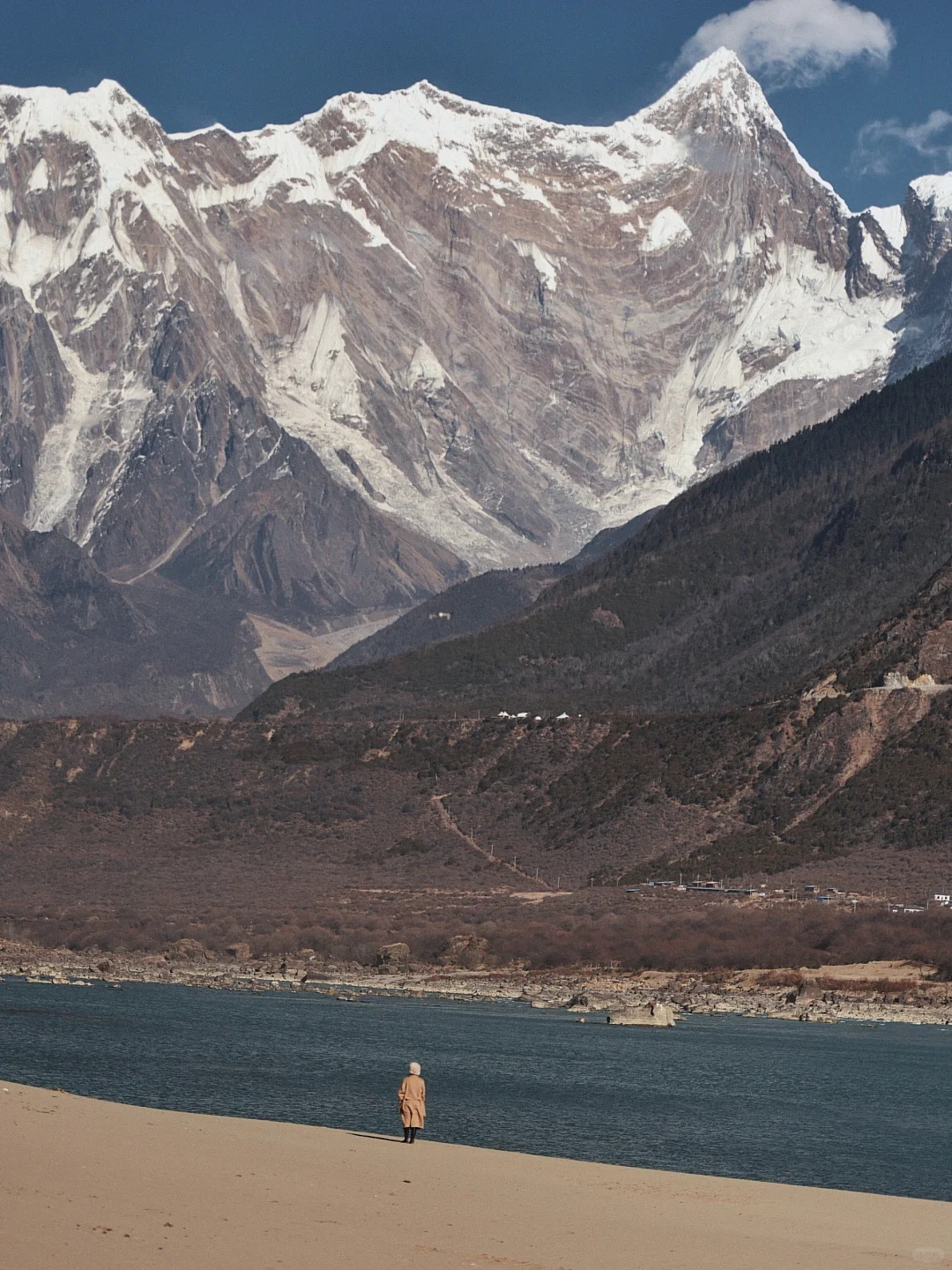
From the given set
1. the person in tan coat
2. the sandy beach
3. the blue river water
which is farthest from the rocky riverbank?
the sandy beach

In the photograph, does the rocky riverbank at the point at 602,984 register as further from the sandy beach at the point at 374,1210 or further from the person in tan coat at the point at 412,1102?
the sandy beach at the point at 374,1210

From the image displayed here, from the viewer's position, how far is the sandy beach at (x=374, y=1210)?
45.2 m

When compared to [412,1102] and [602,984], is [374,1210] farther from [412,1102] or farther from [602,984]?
[602,984]

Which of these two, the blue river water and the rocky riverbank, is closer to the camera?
the blue river water

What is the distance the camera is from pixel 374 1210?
50.1 meters

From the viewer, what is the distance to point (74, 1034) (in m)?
107

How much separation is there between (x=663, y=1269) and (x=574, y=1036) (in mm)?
70021

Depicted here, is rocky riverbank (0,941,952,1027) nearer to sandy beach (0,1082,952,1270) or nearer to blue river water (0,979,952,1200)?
blue river water (0,979,952,1200)

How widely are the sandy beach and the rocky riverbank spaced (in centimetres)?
6647

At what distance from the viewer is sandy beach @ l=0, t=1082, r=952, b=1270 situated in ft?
148

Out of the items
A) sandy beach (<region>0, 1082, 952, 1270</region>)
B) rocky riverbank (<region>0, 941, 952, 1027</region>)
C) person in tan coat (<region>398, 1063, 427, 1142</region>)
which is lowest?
sandy beach (<region>0, 1082, 952, 1270</region>)

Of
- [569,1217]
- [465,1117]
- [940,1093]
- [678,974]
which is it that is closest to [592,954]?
[678,974]

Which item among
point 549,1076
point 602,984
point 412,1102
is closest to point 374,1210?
point 412,1102

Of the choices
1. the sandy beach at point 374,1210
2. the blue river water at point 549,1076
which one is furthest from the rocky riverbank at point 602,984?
the sandy beach at point 374,1210
